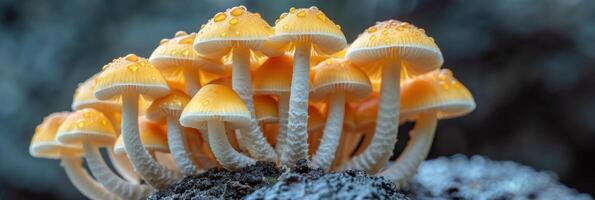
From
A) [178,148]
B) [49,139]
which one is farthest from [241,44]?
[49,139]

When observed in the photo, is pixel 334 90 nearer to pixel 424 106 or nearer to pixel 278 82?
pixel 278 82

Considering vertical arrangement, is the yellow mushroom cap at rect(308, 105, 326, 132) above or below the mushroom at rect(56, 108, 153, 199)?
above

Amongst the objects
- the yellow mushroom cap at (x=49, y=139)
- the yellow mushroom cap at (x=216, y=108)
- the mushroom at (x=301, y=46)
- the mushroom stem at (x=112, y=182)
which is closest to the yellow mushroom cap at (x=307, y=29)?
the mushroom at (x=301, y=46)

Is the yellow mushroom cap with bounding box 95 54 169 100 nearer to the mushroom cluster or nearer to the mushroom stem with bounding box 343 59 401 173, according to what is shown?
the mushroom cluster

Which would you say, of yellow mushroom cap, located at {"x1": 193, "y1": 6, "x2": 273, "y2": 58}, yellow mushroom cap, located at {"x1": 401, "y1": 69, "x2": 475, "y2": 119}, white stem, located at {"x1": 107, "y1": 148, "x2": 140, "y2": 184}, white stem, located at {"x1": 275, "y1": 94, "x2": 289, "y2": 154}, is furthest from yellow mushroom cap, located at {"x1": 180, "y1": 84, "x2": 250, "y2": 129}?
white stem, located at {"x1": 107, "y1": 148, "x2": 140, "y2": 184}

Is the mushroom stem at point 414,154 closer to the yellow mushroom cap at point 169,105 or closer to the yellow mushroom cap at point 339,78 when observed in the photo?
the yellow mushroom cap at point 339,78

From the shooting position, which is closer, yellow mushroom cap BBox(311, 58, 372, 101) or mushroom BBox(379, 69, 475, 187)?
yellow mushroom cap BBox(311, 58, 372, 101)

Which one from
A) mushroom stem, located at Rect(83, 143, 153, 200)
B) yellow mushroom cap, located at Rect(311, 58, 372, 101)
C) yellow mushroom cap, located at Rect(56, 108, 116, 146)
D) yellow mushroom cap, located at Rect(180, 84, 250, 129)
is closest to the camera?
yellow mushroom cap, located at Rect(180, 84, 250, 129)
